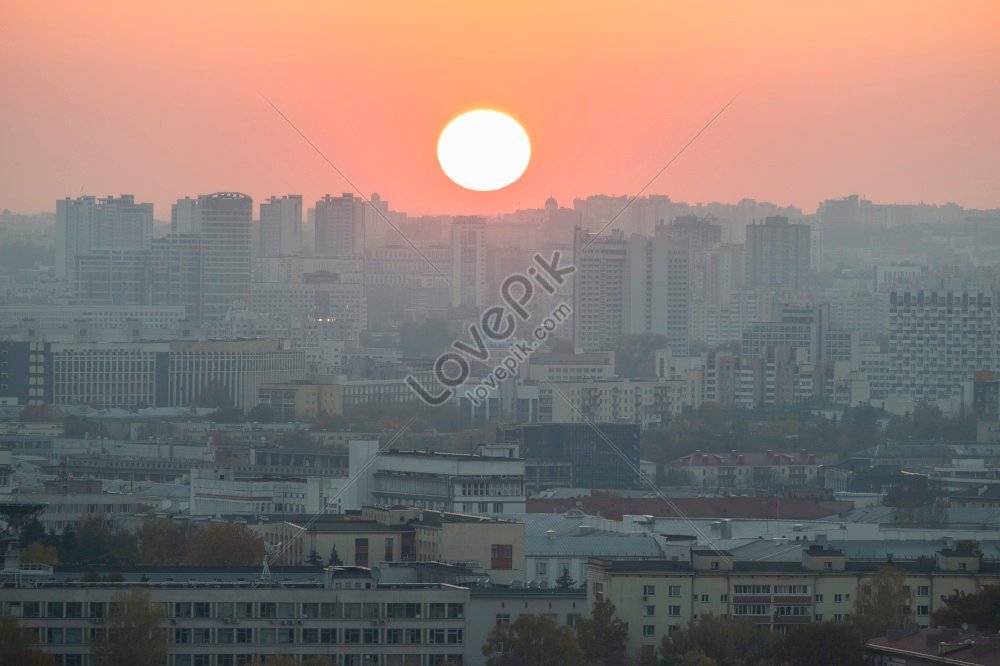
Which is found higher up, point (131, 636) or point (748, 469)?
point (748, 469)

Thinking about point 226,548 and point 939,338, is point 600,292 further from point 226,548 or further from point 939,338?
point 226,548

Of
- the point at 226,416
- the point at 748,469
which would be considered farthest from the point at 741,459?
the point at 226,416

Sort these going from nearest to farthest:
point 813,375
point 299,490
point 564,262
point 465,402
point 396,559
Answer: point 396,559, point 299,490, point 465,402, point 813,375, point 564,262

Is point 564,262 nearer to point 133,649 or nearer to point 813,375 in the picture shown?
point 813,375

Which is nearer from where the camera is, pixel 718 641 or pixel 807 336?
pixel 718 641

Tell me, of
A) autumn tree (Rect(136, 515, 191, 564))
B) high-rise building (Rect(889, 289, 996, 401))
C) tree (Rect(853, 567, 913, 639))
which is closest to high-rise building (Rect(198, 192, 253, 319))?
high-rise building (Rect(889, 289, 996, 401))

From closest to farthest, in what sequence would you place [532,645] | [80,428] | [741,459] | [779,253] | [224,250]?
[532,645]
[741,459]
[80,428]
[224,250]
[779,253]

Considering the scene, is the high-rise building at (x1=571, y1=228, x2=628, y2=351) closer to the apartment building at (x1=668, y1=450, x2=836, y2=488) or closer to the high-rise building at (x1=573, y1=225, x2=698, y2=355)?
the high-rise building at (x1=573, y1=225, x2=698, y2=355)

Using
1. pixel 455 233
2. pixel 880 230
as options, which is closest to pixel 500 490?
pixel 455 233
